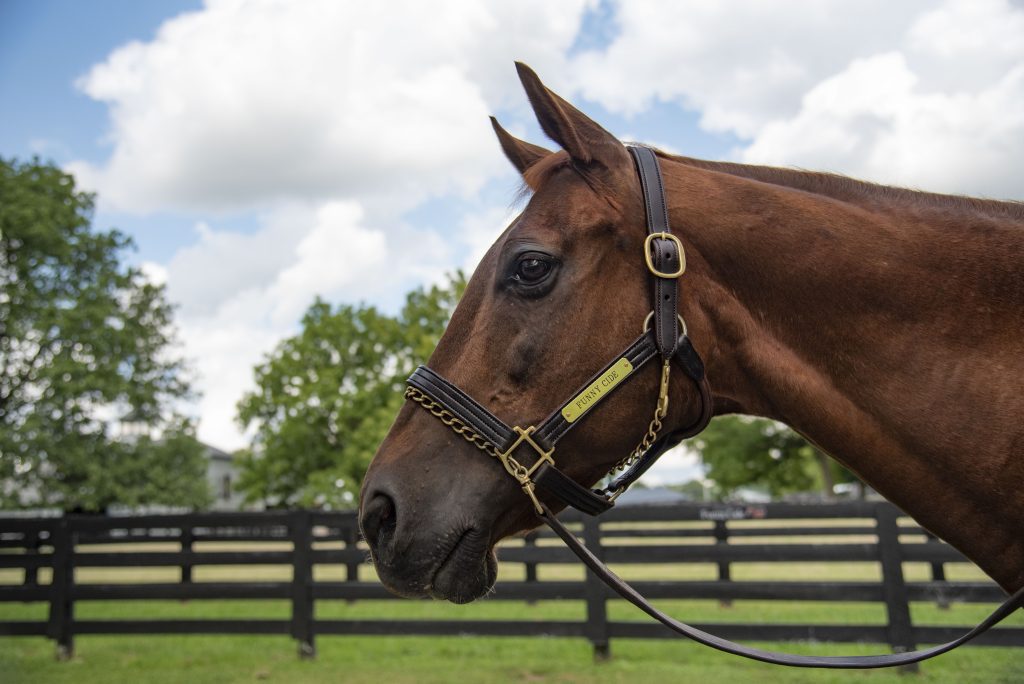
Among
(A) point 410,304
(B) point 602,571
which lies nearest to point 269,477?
(A) point 410,304

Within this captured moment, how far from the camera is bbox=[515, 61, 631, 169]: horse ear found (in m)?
2.02

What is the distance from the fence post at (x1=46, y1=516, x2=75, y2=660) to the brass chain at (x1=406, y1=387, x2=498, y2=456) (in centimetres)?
943

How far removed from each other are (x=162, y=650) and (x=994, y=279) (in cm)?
1006

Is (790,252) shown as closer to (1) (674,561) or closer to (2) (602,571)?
(2) (602,571)

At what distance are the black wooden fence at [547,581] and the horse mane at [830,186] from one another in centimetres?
554

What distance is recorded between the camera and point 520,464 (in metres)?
1.92

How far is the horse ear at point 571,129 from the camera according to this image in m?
2.02

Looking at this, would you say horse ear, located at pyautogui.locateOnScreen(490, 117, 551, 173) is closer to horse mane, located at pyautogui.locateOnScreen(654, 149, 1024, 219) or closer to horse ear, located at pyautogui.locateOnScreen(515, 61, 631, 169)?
horse ear, located at pyautogui.locateOnScreen(515, 61, 631, 169)

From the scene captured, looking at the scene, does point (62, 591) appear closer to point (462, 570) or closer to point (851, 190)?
point (462, 570)

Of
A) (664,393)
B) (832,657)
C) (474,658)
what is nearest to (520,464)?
(664,393)

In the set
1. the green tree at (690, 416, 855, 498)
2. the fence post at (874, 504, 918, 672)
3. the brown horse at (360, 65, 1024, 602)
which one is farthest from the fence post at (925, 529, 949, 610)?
the green tree at (690, 416, 855, 498)

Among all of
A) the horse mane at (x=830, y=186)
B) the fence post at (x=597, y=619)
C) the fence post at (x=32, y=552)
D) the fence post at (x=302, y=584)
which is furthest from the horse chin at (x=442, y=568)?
the fence post at (x=32, y=552)

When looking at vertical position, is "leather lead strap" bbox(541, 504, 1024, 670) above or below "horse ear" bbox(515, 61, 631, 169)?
below

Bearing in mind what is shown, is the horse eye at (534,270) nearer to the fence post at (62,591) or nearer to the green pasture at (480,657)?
the green pasture at (480,657)
